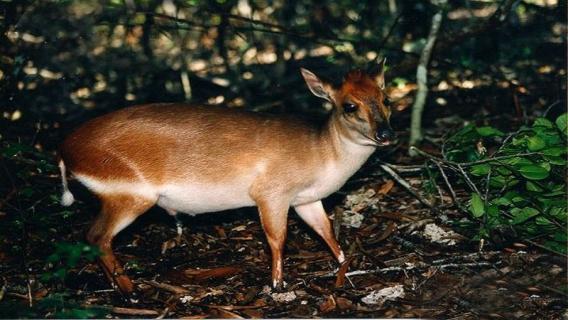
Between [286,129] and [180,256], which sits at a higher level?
[286,129]

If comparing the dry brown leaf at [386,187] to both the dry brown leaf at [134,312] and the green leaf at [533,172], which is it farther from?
the dry brown leaf at [134,312]

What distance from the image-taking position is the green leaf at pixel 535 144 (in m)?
5.02

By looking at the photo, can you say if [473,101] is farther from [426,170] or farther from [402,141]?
[426,170]

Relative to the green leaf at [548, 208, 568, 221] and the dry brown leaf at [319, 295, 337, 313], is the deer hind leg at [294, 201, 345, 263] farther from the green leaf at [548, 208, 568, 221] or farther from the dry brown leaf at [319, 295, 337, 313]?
the green leaf at [548, 208, 568, 221]

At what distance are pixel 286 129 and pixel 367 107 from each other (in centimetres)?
71

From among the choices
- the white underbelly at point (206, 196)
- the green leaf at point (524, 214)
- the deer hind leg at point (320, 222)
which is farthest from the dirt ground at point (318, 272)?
the white underbelly at point (206, 196)

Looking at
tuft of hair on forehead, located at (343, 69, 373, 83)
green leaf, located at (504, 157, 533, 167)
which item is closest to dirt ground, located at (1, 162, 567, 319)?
green leaf, located at (504, 157, 533, 167)

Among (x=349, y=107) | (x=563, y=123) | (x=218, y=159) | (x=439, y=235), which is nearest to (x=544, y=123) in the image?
(x=563, y=123)

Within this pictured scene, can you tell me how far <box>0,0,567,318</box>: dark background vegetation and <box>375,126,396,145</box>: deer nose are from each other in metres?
0.93

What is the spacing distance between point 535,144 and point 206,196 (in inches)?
104

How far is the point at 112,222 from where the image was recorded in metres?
4.98

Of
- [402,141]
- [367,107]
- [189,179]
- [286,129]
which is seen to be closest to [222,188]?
[189,179]

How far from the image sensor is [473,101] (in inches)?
340

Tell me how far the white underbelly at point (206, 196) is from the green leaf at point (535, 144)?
2.25 metres
